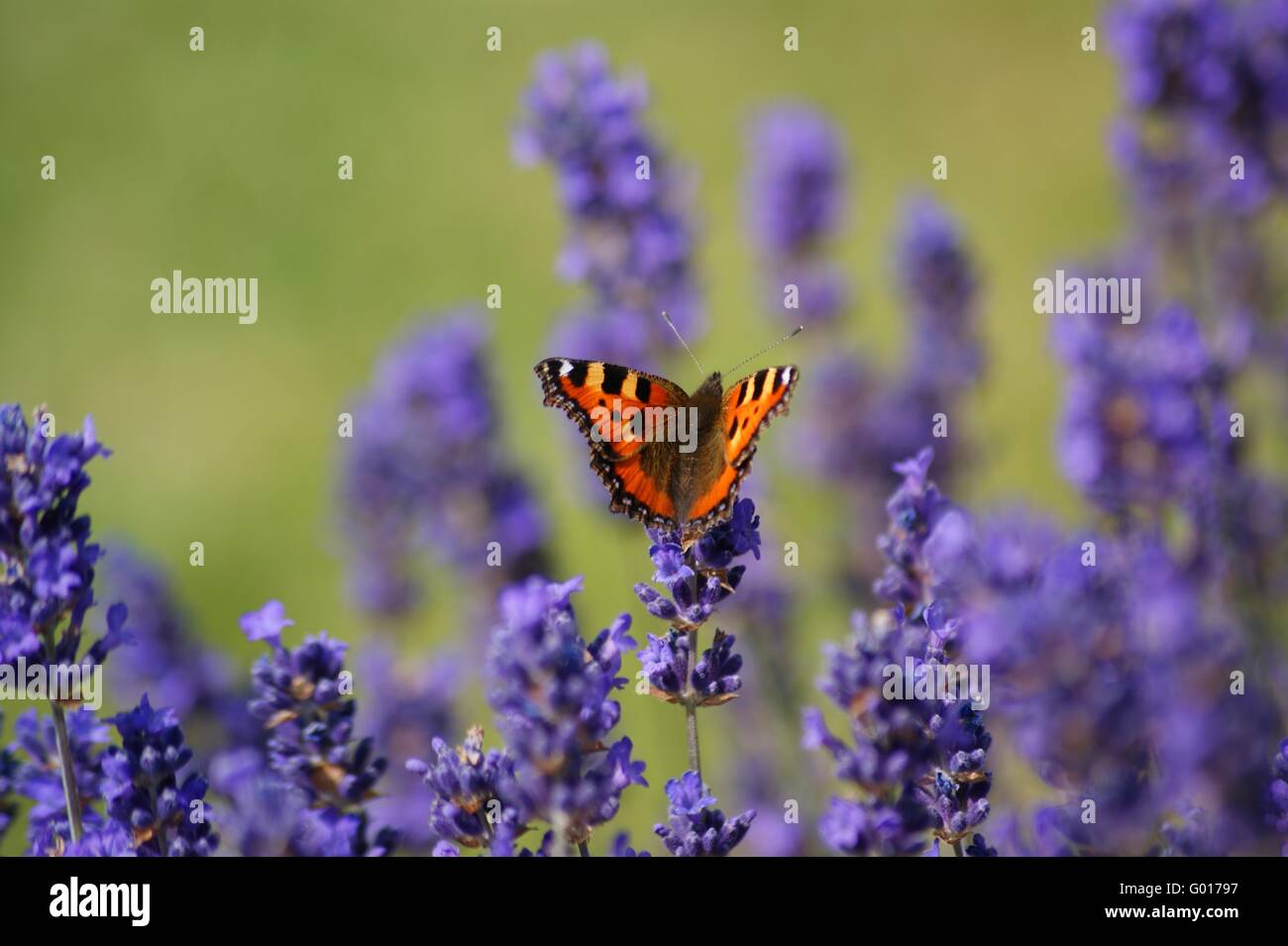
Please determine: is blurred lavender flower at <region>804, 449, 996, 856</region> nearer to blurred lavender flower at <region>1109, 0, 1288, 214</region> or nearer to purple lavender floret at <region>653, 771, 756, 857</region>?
purple lavender floret at <region>653, 771, 756, 857</region>

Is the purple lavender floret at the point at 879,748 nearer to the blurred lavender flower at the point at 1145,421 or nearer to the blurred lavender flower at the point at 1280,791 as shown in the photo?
the blurred lavender flower at the point at 1280,791

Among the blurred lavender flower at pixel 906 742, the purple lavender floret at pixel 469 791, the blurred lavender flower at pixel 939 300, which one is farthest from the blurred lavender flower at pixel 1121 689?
the blurred lavender flower at pixel 939 300

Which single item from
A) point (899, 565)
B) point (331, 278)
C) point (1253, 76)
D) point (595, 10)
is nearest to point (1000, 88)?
point (595, 10)

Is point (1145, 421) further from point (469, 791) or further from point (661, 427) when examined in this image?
point (469, 791)

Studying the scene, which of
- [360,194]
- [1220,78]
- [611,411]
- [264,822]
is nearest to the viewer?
[264,822]

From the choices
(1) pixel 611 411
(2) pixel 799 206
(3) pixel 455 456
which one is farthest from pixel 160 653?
(2) pixel 799 206

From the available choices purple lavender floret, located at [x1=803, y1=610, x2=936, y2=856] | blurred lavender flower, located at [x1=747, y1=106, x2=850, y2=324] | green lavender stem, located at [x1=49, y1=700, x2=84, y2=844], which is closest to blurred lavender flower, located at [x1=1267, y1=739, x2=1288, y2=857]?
purple lavender floret, located at [x1=803, y1=610, x2=936, y2=856]
